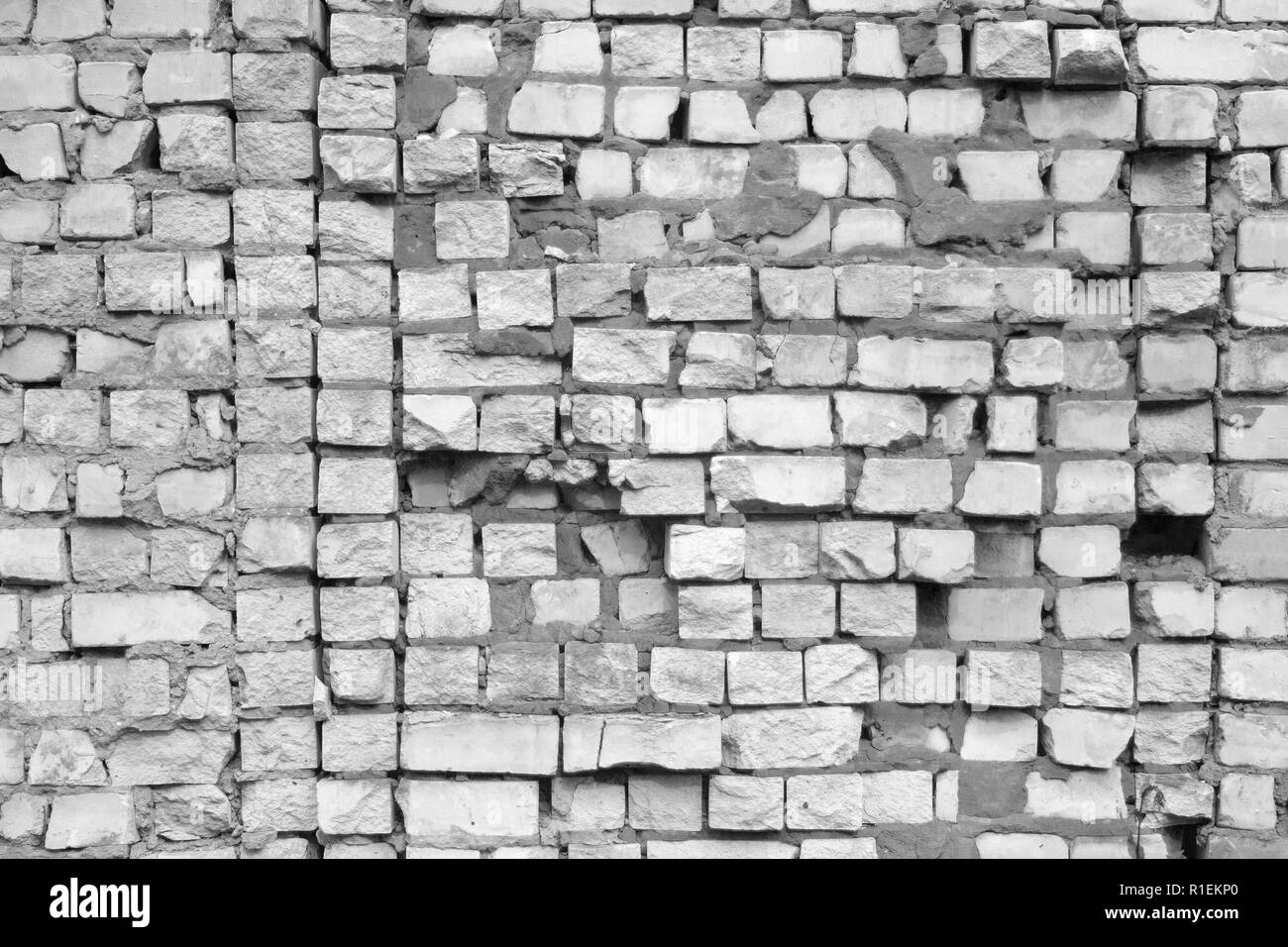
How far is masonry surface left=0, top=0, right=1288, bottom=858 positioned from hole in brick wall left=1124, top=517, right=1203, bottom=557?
85mm

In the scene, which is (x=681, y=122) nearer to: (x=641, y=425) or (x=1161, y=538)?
(x=641, y=425)

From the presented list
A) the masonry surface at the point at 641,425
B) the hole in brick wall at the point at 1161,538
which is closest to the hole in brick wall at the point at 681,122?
the masonry surface at the point at 641,425

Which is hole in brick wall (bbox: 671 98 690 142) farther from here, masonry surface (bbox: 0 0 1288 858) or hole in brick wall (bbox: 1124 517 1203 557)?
hole in brick wall (bbox: 1124 517 1203 557)

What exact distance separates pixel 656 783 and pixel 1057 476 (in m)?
1.38

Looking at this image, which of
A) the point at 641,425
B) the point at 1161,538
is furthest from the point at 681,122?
the point at 1161,538

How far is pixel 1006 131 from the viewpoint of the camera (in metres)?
2.77

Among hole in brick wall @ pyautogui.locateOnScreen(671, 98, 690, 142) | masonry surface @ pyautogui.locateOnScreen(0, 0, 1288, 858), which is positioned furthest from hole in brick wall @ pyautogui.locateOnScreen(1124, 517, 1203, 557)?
hole in brick wall @ pyautogui.locateOnScreen(671, 98, 690, 142)

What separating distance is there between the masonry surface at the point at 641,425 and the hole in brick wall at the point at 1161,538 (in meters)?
0.09

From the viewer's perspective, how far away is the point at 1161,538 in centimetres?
287

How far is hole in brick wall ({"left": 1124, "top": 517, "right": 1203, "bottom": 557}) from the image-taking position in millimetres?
2840

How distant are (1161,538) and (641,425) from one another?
1525mm

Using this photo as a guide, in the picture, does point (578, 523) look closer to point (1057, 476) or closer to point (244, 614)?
point (244, 614)

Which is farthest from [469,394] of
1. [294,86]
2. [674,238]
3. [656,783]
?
[656,783]

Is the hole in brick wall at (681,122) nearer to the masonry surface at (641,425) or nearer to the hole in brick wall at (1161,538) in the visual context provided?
the masonry surface at (641,425)
